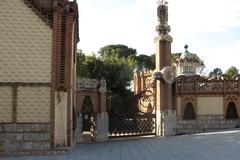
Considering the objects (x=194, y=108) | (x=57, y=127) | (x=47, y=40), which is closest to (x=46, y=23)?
(x=47, y=40)

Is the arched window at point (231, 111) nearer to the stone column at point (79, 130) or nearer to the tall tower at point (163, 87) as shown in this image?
the tall tower at point (163, 87)

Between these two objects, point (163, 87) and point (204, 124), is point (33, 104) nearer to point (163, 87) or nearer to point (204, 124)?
point (163, 87)

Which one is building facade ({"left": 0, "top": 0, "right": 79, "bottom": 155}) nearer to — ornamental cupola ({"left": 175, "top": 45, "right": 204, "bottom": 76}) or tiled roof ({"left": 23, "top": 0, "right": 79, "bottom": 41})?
tiled roof ({"left": 23, "top": 0, "right": 79, "bottom": 41})

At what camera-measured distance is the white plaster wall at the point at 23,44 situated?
1532 cm

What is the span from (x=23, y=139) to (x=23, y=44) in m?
3.35

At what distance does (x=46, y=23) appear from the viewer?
15.6 m

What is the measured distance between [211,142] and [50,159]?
721cm

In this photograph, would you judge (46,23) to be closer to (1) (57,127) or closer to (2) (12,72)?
(2) (12,72)

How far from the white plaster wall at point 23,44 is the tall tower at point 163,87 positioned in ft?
33.1

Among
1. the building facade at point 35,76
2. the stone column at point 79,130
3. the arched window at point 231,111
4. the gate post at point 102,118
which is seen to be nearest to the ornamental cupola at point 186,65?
the arched window at point 231,111

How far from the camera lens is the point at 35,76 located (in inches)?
605

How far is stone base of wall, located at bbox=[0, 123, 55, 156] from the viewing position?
14.9 metres

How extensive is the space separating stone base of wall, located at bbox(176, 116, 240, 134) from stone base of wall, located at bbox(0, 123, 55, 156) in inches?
450

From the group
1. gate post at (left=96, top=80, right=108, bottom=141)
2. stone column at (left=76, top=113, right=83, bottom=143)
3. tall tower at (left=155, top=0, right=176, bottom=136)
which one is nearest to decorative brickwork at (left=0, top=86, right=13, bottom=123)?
stone column at (left=76, top=113, right=83, bottom=143)
